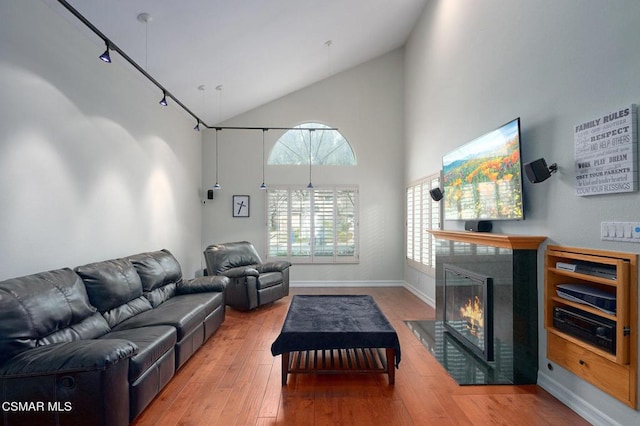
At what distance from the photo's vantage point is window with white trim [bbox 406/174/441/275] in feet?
16.1

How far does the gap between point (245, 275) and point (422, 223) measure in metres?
2.92

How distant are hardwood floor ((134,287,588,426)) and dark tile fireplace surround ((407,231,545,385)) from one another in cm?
19

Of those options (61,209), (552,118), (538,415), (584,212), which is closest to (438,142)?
(552,118)

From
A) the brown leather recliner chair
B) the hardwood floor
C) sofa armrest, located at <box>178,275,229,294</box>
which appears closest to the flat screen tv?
the hardwood floor

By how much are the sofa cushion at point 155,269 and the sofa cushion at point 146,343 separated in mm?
885

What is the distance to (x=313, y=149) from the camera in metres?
6.54

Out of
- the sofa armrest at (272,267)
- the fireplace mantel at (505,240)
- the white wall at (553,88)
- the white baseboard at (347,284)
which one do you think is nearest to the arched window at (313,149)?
the sofa armrest at (272,267)

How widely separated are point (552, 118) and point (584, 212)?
0.79 metres

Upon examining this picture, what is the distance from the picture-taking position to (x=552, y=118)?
2.54 metres

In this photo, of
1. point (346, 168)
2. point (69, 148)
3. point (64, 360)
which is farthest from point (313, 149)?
point (64, 360)

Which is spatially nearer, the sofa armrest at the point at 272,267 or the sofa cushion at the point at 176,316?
the sofa cushion at the point at 176,316

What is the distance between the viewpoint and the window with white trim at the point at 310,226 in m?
6.44

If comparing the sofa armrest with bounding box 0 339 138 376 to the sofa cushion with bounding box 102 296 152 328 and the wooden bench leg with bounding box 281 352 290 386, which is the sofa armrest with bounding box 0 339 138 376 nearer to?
the sofa cushion with bounding box 102 296 152 328

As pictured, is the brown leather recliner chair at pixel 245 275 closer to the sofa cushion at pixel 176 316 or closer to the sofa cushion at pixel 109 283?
the sofa cushion at pixel 176 316
